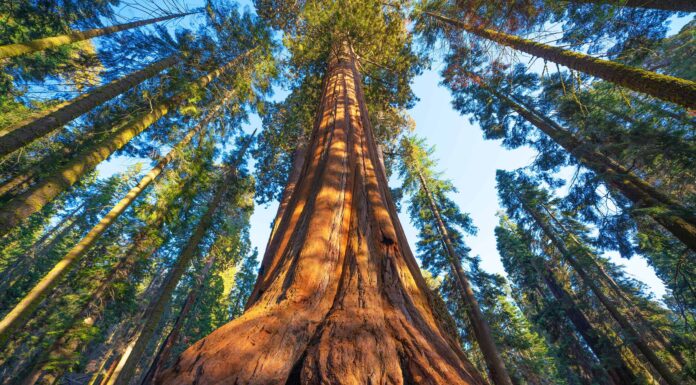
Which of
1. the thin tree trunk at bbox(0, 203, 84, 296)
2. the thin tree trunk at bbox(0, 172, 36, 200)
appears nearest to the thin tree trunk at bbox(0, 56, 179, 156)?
the thin tree trunk at bbox(0, 172, 36, 200)

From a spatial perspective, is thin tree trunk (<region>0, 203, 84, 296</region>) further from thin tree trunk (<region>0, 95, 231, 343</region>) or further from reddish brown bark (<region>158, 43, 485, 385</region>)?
reddish brown bark (<region>158, 43, 485, 385</region>)

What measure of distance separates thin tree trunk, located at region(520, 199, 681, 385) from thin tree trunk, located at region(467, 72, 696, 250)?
5463 mm

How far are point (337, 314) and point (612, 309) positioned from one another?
1473 cm

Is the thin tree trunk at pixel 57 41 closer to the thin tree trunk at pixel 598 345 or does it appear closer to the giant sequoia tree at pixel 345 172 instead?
the giant sequoia tree at pixel 345 172

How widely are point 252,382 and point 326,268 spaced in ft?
1.89

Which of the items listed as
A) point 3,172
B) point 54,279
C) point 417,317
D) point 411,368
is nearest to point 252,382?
point 411,368

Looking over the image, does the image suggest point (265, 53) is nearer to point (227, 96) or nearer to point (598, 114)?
point (227, 96)

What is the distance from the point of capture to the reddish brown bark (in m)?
0.77

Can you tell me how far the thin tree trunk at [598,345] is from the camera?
916 centimetres

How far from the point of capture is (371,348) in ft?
2.74

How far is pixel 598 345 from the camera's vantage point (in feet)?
33.1

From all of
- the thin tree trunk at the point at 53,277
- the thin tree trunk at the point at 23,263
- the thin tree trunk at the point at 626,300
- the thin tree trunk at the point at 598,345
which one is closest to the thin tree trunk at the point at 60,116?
the thin tree trunk at the point at 53,277

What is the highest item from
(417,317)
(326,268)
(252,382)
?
(326,268)

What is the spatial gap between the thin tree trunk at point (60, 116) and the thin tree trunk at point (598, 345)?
1660 cm
